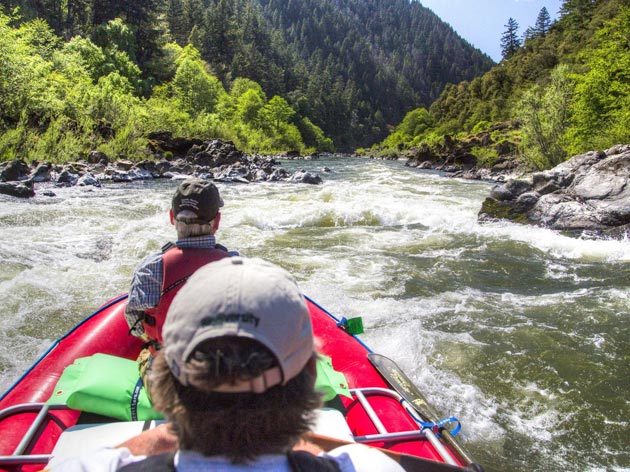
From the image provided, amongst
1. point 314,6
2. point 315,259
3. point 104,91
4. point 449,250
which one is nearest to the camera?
point 315,259

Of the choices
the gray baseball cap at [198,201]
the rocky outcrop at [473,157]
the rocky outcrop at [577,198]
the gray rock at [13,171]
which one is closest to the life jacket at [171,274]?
the gray baseball cap at [198,201]

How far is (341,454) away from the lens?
2.88ft

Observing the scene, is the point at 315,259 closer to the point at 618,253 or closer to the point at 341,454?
the point at 618,253

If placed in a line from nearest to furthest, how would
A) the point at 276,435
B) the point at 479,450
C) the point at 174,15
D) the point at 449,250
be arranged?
1. the point at 276,435
2. the point at 479,450
3. the point at 449,250
4. the point at 174,15

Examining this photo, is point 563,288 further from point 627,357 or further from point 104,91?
point 104,91

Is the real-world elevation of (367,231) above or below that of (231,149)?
below

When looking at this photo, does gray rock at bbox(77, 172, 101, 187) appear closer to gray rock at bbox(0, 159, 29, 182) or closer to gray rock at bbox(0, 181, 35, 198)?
gray rock at bbox(0, 159, 29, 182)

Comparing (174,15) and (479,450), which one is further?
(174,15)

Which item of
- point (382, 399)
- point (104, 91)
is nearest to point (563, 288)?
point (382, 399)

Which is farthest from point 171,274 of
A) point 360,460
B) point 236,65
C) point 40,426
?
point 236,65

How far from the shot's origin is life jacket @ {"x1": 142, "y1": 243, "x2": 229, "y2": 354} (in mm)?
2178

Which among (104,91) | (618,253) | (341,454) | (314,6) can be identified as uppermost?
(314,6)

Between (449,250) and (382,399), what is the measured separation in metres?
5.80

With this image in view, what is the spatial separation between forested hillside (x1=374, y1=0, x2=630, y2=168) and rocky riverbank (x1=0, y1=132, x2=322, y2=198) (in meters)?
9.52
